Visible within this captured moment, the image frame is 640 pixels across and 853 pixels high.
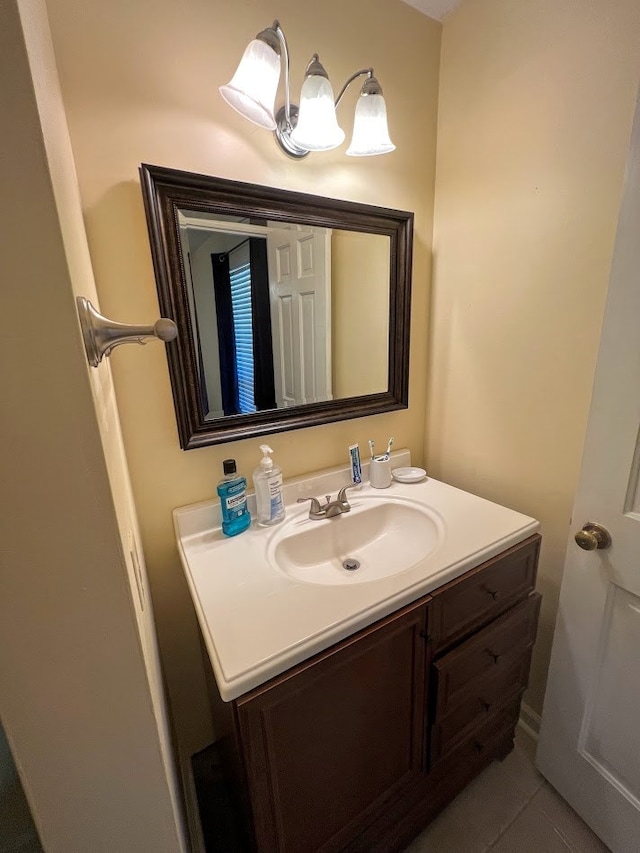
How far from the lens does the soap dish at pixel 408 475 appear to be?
129 cm

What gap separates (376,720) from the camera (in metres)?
0.81

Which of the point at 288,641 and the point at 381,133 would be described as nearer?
the point at 288,641

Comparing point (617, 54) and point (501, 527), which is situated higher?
point (617, 54)

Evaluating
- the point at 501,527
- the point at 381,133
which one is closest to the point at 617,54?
the point at 381,133

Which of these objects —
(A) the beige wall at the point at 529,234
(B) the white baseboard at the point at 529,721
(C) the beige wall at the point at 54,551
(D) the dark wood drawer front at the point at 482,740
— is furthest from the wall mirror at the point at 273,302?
(B) the white baseboard at the point at 529,721

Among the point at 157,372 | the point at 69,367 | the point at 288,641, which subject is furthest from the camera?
the point at 157,372

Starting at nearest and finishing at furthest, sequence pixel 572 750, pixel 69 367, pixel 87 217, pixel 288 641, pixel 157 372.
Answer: pixel 69 367
pixel 288 641
pixel 87 217
pixel 157 372
pixel 572 750

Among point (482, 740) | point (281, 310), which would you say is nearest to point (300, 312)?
point (281, 310)

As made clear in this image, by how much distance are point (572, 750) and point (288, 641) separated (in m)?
1.04

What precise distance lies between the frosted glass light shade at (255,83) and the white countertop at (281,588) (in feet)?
3.14

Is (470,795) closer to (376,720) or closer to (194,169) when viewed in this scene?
(376,720)

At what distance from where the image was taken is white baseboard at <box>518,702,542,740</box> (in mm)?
1269

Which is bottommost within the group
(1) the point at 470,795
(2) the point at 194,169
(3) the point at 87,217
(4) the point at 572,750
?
(1) the point at 470,795

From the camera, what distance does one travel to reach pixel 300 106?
0.90 metres
